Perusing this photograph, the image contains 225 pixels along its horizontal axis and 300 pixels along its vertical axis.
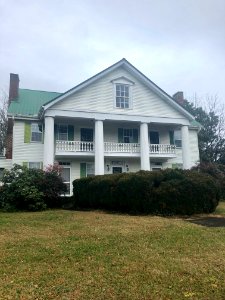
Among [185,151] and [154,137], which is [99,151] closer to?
[154,137]

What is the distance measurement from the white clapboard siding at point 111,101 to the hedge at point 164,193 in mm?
9486

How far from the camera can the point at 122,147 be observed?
25.5 meters

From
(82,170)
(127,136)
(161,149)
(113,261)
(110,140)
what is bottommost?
(113,261)

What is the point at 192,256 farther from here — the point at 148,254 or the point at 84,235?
the point at 84,235

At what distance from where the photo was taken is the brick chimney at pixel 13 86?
27594mm

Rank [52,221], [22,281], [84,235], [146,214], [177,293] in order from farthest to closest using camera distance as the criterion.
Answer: [146,214]
[52,221]
[84,235]
[22,281]
[177,293]

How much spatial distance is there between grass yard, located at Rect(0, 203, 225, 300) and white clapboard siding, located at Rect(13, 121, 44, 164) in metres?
13.8

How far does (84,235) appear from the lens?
30.8ft

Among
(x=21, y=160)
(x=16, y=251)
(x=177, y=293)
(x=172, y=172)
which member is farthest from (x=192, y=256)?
(x=21, y=160)

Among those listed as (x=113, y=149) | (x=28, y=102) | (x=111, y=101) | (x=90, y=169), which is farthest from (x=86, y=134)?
(x=28, y=102)

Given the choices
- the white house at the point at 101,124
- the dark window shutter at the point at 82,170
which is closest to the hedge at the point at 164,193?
the white house at the point at 101,124

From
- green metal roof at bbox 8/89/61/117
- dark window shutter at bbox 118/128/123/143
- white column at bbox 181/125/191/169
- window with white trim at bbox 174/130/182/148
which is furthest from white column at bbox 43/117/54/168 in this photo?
window with white trim at bbox 174/130/182/148

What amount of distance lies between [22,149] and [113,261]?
18.8 metres

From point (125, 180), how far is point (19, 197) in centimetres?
585
